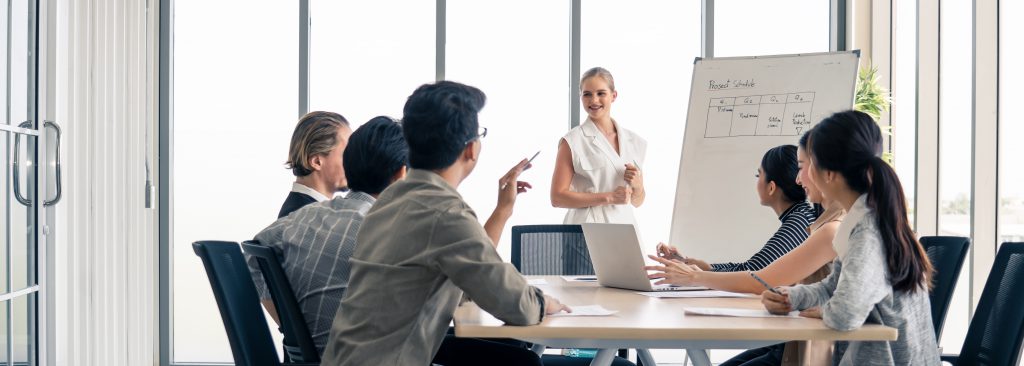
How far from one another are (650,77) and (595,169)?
1270 millimetres

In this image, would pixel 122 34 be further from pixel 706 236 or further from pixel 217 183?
pixel 706 236

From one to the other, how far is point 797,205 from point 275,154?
325 cm

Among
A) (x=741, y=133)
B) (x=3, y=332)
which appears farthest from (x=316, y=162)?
(x=741, y=133)

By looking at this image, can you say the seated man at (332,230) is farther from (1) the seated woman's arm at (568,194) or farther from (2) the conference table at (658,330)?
(1) the seated woman's arm at (568,194)

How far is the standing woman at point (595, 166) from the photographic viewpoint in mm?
4066

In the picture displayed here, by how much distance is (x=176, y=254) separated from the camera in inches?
204

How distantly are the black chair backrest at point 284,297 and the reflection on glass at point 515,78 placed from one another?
320 cm

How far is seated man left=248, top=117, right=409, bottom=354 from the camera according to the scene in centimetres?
208

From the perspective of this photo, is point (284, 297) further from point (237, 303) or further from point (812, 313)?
point (812, 313)

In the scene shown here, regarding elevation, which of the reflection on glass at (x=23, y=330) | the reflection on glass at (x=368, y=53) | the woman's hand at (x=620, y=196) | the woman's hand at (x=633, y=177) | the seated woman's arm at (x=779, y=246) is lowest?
the reflection on glass at (x=23, y=330)

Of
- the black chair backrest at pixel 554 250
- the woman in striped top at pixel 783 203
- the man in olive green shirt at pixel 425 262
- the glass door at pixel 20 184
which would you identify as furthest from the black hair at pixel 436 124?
the glass door at pixel 20 184

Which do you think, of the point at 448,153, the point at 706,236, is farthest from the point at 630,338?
the point at 706,236

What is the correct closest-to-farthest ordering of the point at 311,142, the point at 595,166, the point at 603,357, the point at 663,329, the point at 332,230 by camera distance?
the point at 663,329 → the point at 332,230 → the point at 603,357 → the point at 311,142 → the point at 595,166

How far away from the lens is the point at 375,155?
7.16ft
